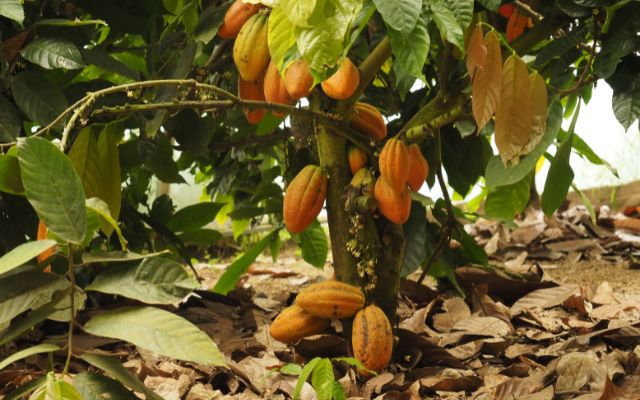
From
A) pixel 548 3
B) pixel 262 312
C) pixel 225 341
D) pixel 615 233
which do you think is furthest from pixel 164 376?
pixel 615 233

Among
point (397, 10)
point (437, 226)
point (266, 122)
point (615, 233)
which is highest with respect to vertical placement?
point (397, 10)

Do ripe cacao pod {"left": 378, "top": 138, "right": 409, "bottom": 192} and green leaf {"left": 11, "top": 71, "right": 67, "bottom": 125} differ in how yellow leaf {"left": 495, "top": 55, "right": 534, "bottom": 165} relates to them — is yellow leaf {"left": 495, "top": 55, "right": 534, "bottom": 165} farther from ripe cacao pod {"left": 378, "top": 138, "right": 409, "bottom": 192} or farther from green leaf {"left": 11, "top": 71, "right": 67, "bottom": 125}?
green leaf {"left": 11, "top": 71, "right": 67, "bottom": 125}

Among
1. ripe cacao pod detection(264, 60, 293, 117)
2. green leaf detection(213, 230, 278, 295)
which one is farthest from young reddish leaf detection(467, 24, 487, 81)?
green leaf detection(213, 230, 278, 295)

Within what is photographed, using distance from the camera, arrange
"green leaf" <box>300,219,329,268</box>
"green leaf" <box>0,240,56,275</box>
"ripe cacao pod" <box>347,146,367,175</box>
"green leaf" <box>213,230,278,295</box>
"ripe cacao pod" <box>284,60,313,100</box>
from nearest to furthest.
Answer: "green leaf" <box>0,240,56,275</box>, "ripe cacao pod" <box>284,60,313,100</box>, "ripe cacao pod" <box>347,146,367,175</box>, "green leaf" <box>213,230,278,295</box>, "green leaf" <box>300,219,329,268</box>

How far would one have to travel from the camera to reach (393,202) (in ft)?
3.89

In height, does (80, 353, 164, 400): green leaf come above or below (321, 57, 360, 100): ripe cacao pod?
below

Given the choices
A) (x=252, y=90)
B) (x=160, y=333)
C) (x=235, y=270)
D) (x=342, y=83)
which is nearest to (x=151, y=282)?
(x=160, y=333)

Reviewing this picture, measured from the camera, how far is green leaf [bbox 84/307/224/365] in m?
0.68

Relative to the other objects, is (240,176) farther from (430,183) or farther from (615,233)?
(615,233)

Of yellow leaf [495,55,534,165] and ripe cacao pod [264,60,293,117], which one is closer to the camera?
yellow leaf [495,55,534,165]

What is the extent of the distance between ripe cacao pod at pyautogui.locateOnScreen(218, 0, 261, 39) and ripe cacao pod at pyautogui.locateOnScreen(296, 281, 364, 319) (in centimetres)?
43

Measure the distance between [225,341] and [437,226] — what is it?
0.52 m

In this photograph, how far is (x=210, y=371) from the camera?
130 cm

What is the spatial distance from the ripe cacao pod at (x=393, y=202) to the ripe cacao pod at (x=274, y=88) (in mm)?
197
